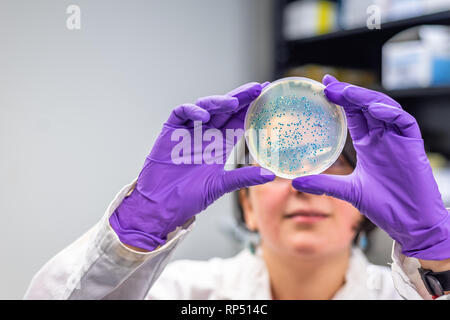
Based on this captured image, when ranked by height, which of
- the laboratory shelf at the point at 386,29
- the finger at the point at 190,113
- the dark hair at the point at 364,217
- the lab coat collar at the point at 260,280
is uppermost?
the laboratory shelf at the point at 386,29

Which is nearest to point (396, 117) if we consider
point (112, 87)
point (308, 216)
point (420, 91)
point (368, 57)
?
point (308, 216)

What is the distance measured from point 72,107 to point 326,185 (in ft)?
2.85

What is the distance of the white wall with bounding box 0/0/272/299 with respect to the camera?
109 centimetres

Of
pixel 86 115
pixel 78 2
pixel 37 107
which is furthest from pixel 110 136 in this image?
pixel 78 2

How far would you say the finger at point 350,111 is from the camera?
72 cm

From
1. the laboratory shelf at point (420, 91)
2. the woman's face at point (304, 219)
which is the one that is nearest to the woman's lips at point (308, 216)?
the woman's face at point (304, 219)

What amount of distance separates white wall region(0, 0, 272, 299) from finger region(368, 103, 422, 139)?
0.49m

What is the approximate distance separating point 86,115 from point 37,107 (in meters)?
0.15

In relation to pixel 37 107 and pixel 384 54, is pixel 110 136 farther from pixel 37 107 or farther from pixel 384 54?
pixel 384 54

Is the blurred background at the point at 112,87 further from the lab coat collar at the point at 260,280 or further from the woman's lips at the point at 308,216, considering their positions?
the woman's lips at the point at 308,216

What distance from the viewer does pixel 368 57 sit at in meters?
2.25

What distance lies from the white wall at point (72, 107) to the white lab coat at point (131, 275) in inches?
5.0

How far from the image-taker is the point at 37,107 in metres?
1.23

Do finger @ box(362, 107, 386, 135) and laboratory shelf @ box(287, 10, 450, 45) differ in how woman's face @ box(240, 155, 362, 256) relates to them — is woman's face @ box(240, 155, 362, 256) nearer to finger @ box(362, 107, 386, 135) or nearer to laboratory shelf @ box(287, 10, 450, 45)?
finger @ box(362, 107, 386, 135)
